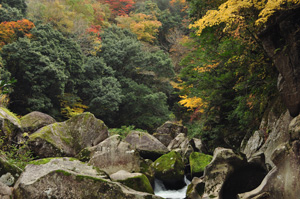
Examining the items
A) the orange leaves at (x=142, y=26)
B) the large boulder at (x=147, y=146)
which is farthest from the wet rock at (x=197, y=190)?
the orange leaves at (x=142, y=26)

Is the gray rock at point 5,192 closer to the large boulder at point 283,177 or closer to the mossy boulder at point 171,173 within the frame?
the large boulder at point 283,177

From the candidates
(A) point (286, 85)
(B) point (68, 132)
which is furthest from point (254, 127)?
(B) point (68, 132)

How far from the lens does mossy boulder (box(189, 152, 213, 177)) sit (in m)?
10.2

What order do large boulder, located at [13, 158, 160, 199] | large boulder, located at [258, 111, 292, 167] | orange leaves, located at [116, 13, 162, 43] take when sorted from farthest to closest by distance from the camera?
orange leaves, located at [116, 13, 162, 43] < large boulder, located at [258, 111, 292, 167] < large boulder, located at [13, 158, 160, 199]

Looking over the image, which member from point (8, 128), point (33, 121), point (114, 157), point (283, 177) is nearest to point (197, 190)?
point (283, 177)

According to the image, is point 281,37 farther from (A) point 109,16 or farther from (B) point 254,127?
(A) point 109,16

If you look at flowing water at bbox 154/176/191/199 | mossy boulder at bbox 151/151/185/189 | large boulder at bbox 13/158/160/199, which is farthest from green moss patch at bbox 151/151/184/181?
large boulder at bbox 13/158/160/199

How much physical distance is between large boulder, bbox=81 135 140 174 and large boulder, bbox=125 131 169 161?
3178 millimetres

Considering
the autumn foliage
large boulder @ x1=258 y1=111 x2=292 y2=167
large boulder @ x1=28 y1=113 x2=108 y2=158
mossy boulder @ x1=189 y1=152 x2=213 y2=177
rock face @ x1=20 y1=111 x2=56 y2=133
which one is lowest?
rock face @ x1=20 y1=111 x2=56 y2=133

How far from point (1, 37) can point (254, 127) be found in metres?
17.1

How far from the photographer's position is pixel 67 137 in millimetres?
11234

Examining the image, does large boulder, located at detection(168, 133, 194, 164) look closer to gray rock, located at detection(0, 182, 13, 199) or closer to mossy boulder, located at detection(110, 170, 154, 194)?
mossy boulder, located at detection(110, 170, 154, 194)

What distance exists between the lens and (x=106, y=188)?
5129mm

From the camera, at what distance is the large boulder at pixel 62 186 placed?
474cm
